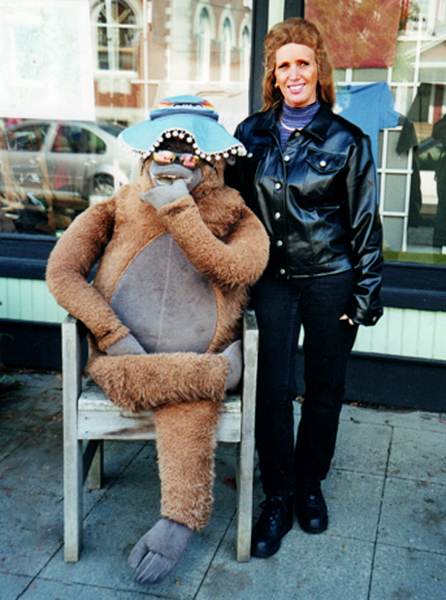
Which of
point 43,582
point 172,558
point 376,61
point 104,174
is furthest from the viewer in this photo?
point 104,174

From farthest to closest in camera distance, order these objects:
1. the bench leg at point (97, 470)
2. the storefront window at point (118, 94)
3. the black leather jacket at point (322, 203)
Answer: the storefront window at point (118, 94), the bench leg at point (97, 470), the black leather jacket at point (322, 203)

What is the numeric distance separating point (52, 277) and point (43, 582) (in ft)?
3.74

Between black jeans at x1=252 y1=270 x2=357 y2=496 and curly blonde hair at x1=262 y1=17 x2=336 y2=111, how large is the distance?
2.51 ft

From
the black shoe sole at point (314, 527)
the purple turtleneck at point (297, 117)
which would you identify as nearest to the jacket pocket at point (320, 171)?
the purple turtleneck at point (297, 117)

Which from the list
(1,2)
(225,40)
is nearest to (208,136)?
(225,40)

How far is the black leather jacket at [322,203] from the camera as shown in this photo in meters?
2.43

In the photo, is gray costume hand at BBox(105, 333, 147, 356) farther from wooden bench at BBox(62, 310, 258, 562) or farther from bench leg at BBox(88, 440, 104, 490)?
bench leg at BBox(88, 440, 104, 490)

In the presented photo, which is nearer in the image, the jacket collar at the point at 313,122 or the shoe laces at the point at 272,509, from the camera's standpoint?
the jacket collar at the point at 313,122

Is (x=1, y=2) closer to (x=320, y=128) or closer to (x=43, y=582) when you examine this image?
(x=320, y=128)

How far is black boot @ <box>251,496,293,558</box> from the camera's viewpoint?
252 centimetres

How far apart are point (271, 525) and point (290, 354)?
711mm

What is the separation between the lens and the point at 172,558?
6.97 ft

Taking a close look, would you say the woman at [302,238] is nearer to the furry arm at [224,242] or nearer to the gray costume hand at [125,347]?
the furry arm at [224,242]

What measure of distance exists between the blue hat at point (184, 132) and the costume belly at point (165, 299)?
13.8 inches
